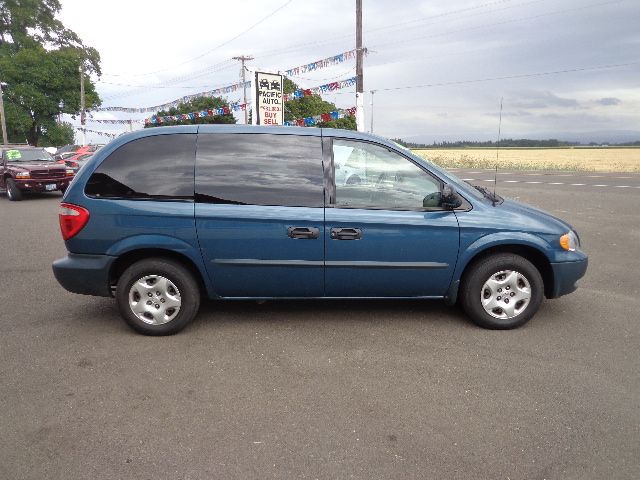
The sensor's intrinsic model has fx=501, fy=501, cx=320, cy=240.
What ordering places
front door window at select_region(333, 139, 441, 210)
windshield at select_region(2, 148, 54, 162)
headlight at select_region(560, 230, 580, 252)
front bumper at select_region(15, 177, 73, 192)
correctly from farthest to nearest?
windshield at select_region(2, 148, 54, 162) < front bumper at select_region(15, 177, 73, 192) < headlight at select_region(560, 230, 580, 252) < front door window at select_region(333, 139, 441, 210)

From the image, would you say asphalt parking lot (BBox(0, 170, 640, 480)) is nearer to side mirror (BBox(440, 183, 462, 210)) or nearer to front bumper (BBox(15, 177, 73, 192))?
side mirror (BBox(440, 183, 462, 210))

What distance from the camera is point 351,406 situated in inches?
122

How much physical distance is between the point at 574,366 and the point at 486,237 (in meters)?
1.17

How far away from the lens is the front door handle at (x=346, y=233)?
13.3 feet

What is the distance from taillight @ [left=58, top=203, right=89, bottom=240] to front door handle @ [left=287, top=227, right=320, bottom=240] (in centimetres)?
166

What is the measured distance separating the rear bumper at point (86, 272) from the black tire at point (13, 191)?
13.0 meters

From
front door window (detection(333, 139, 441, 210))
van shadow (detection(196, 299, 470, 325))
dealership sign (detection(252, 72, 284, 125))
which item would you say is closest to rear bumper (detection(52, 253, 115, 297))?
van shadow (detection(196, 299, 470, 325))

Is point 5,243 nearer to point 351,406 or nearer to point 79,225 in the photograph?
point 79,225

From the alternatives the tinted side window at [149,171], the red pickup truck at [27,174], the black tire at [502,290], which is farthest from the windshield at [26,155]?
the black tire at [502,290]

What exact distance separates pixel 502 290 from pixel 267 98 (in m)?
10.4

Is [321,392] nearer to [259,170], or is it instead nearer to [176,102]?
[259,170]

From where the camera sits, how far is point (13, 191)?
15.2 m

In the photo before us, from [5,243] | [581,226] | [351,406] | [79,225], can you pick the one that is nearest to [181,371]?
[351,406]

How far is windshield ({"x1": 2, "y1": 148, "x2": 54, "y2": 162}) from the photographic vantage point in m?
15.9
